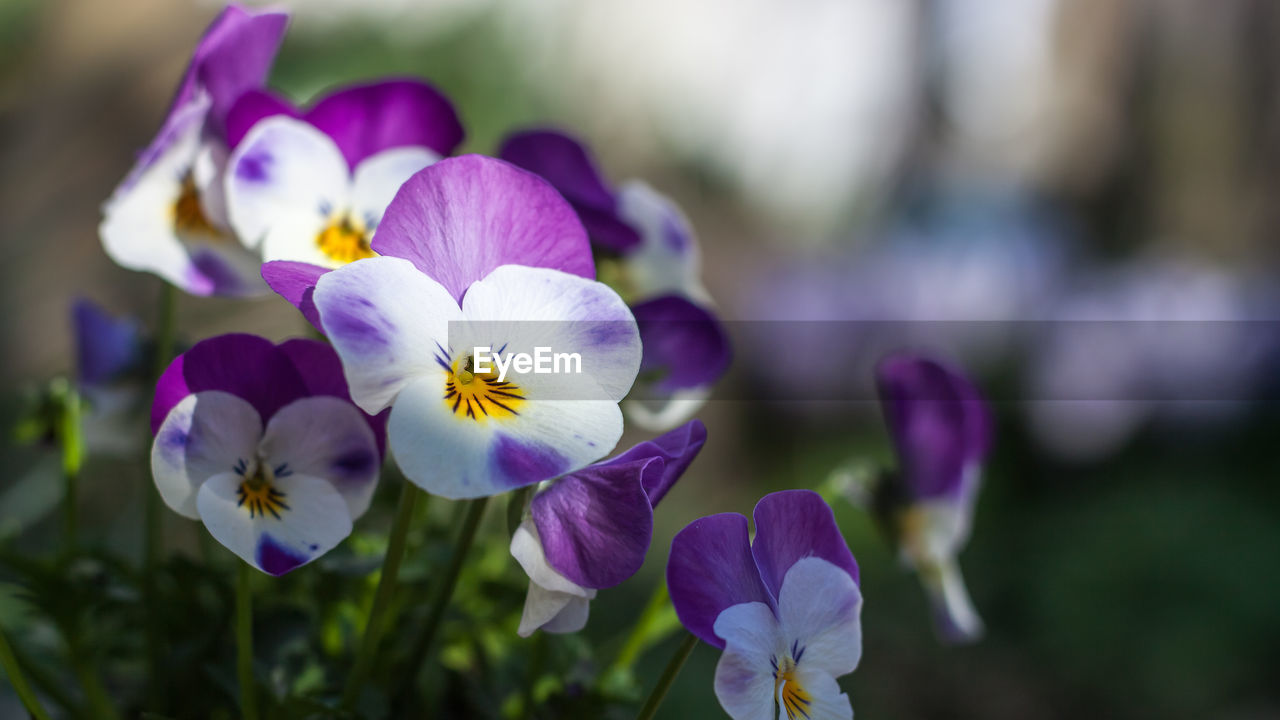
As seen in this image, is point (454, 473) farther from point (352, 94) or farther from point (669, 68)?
point (669, 68)

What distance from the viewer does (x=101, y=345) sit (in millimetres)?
419

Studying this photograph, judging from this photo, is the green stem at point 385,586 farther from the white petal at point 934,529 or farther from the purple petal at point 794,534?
the white petal at point 934,529

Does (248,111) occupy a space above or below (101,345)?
above

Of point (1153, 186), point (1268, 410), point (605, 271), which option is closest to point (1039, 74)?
point (1153, 186)

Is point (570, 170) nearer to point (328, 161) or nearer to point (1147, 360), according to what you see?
point (328, 161)

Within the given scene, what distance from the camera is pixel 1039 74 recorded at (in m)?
3.70

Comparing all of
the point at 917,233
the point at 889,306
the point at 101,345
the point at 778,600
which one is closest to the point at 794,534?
the point at 778,600

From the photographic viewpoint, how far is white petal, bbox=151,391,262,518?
0.86ft

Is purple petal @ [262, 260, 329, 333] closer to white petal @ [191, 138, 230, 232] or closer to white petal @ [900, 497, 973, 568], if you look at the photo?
white petal @ [191, 138, 230, 232]

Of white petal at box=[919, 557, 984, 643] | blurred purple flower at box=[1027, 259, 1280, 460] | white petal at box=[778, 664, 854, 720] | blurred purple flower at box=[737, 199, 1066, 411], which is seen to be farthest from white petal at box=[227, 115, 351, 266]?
blurred purple flower at box=[737, 199, 1066, 411]

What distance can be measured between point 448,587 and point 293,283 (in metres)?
0.12

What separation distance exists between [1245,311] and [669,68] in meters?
2.19

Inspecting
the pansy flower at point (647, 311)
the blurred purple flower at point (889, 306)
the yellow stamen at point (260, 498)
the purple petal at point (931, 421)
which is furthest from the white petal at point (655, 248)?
the blurred purple flower at point (889, 306)

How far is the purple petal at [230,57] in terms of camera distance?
342 mm
